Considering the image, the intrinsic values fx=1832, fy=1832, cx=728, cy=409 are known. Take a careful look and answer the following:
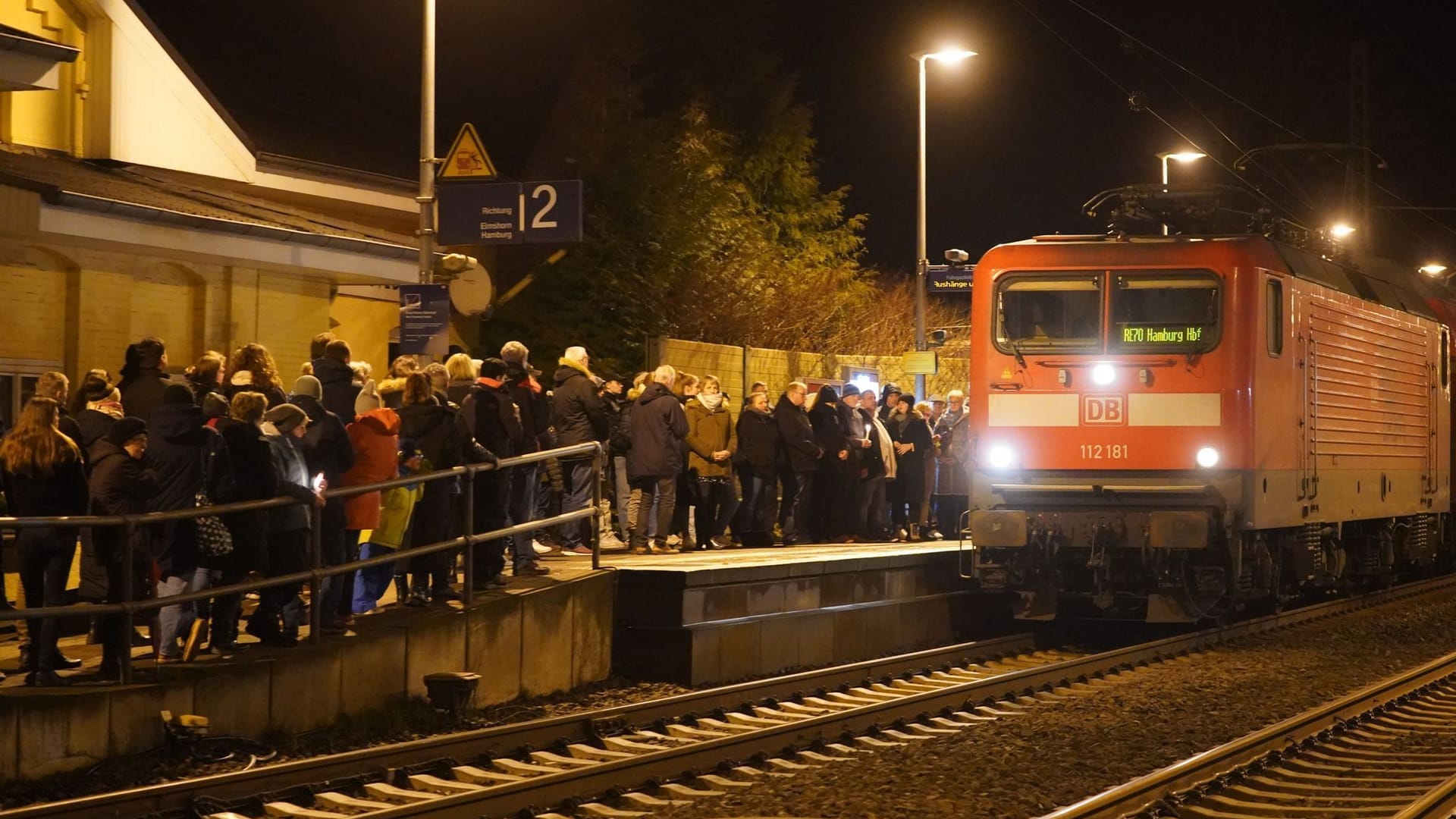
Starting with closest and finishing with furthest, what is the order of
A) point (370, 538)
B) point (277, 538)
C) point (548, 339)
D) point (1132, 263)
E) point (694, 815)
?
point (694, 815) < point (277, 538) < point (370, 538) < point (1132, 263) < point (548, 339)

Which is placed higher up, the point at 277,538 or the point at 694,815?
the point at 277,538

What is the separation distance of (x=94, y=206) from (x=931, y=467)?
353 inches

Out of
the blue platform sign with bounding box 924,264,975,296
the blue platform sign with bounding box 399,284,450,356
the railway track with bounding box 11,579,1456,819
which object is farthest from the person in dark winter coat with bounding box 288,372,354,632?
the blue platform sign with bounding box 924,264,975,296

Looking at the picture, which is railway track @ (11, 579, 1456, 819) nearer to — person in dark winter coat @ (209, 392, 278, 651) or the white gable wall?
person in dark winter coat @ (209, 392, 278, 651)

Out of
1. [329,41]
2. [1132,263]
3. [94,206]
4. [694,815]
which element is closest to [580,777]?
[694,815]

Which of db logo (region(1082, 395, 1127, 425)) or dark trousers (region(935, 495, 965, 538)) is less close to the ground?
db logo (region(1082, 395, 1127, 425))

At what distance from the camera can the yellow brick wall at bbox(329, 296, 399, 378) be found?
2392 cm

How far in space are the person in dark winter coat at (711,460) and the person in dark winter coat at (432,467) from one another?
12.4 feet

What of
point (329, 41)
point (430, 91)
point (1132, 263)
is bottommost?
point (1132, 263)

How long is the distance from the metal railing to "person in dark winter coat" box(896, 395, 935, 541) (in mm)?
6452

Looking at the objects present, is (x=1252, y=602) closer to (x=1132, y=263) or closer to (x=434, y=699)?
(x=1132, y=263)

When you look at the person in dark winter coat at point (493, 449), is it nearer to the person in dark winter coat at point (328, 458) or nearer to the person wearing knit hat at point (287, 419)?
the person in dark winter coat at point (328, 458)

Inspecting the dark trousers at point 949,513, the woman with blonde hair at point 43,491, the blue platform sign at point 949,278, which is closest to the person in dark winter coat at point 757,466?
the dark trousers at point 949,513

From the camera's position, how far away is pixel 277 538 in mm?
10359
